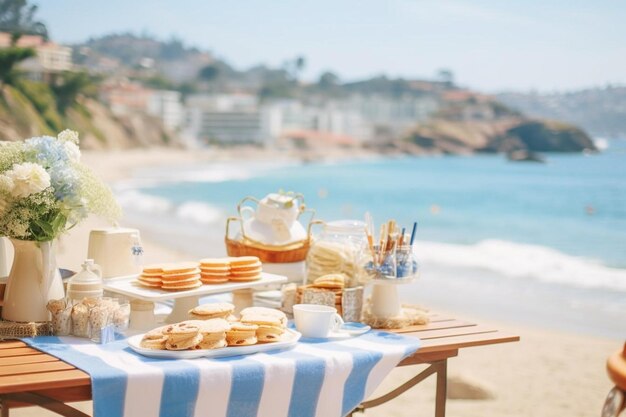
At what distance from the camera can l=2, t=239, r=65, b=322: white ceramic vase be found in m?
2.07

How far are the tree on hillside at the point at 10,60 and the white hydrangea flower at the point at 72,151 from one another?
3087 cm

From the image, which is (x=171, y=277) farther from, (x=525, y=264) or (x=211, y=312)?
(x=525, y=264)

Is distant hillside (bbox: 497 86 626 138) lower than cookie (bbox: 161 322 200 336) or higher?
higher

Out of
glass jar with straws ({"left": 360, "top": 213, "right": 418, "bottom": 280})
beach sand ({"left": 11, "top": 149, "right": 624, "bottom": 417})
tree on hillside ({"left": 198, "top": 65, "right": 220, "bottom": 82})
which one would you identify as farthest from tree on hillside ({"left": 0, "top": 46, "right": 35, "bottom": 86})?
glass jar with straws ({"left": 360, "top": 213, "right": 418, "bottom": 280})

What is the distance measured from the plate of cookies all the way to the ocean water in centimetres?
525

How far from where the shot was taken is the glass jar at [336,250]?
94.8 inches

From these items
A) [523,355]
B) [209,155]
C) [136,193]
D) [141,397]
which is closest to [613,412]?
[141,397]

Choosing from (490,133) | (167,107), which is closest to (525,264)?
(490,133)

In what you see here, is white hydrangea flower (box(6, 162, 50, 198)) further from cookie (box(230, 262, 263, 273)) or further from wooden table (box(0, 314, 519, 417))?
cookie (box(230, 262, 263, 273))

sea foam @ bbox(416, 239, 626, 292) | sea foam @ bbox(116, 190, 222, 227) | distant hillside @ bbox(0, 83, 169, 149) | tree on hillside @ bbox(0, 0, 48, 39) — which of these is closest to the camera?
sea foam @ bbox(416, 239, 626, 292)

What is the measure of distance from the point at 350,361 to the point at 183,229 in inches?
537

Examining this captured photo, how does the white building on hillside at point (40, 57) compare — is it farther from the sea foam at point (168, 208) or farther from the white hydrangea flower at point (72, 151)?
the white hydrangea flower at point (72, 151)

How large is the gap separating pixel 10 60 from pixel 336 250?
1276 inches

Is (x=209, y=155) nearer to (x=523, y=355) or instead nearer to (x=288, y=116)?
(x=288, y=116)
